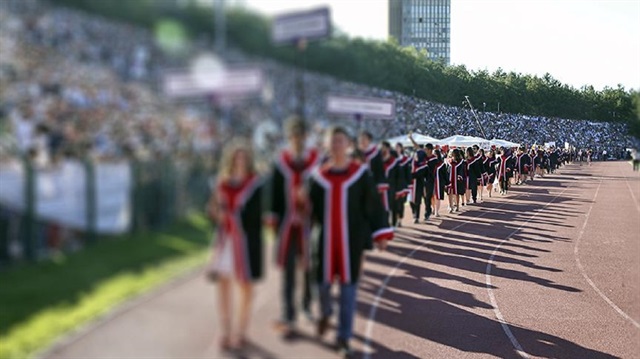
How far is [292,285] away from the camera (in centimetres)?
162

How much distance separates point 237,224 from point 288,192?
5.0 inches

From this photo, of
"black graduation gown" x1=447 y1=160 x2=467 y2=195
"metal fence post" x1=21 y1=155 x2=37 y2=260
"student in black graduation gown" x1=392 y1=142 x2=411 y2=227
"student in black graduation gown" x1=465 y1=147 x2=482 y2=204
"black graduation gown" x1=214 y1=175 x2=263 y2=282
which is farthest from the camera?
"student in black graduation gown" x1=465 y1=147 x2=482 y2=204

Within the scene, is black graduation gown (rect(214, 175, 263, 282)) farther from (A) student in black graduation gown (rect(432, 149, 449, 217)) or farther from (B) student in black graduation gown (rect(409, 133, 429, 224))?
(A) student in black graduation gown (rect(432, 149, 449, 217))

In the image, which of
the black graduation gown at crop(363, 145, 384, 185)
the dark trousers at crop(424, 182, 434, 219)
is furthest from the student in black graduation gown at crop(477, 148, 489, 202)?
the black graduation gown at crop(363, 145, 384, 185)

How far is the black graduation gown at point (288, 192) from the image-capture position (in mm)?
1430

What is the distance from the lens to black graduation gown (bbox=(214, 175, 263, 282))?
4.53 feet

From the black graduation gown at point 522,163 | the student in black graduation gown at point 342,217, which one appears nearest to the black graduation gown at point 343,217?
the student in black graduation gown at point 342,217

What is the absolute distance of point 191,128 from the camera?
5.08 feet

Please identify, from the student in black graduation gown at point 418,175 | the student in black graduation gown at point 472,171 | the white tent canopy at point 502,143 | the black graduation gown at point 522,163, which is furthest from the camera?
the black graduation gown at point 522,163

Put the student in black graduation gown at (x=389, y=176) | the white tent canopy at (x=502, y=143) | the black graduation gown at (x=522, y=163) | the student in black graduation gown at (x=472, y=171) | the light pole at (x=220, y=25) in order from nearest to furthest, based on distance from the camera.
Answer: the light pole at (x=220, y=25)
the student in black graduation gown at (x=389, y=176)
the student in black graduation gown at (x=472, y=171)
the white tent canopy at (x=502, y=143)
the black graduation gown at (x=522, y=163)

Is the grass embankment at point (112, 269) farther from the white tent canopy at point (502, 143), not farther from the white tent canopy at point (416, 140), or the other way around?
the white tent canopy at point (502, 143)

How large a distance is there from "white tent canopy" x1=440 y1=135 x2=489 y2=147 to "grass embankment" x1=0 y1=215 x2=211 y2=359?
104cm

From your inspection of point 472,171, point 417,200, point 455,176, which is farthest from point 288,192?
point 472,171

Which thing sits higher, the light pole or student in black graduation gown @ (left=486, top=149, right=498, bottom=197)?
the light pole
